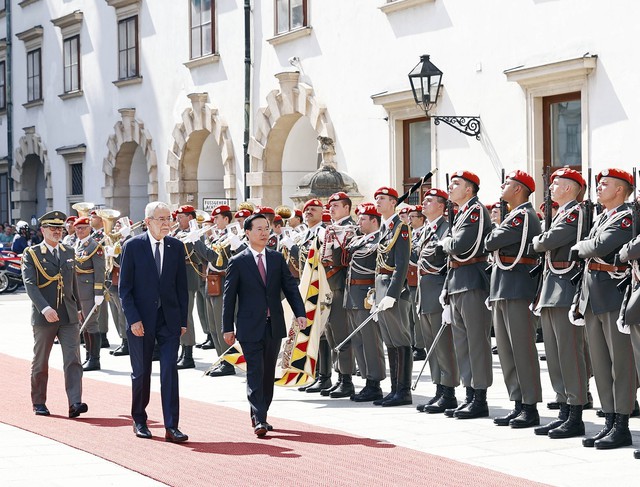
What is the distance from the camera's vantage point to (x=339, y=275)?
→ 37.9 ft

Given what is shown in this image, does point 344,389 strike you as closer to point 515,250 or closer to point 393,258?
point 393,258

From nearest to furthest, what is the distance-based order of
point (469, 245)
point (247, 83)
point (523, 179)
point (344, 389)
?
point (523, 179) < point (469, 245) < point (344, 389) < point (247, 83)

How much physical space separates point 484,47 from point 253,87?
6.74 metres

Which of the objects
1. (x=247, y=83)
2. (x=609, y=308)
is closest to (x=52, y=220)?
(x=609, y=308)

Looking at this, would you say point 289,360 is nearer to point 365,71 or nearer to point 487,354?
point 487,354

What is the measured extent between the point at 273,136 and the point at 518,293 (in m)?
13.4

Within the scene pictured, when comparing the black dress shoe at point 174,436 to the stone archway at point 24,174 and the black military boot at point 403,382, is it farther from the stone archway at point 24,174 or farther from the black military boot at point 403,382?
the stone archway at point 24,174

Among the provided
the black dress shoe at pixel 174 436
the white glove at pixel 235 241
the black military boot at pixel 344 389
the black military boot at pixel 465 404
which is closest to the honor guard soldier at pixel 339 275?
the black military boot at pixel 344 389

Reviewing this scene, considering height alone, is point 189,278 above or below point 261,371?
above

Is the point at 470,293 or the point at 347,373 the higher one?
the point at 470,293

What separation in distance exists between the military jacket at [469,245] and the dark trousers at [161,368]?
2.24 meters

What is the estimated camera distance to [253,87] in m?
22.7

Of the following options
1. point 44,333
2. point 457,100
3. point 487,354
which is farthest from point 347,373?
point 457,100

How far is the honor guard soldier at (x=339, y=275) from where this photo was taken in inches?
448
